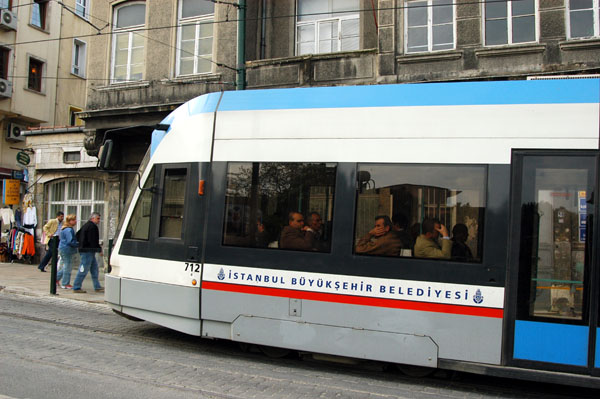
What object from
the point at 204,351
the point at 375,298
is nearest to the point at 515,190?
the point at 375,298

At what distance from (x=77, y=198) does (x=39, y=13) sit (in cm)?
1294

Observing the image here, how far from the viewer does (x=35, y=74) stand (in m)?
24.9

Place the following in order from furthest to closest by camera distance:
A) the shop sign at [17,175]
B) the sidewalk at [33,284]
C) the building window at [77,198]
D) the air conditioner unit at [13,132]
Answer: the air conditioner unit at [13,132] < the shop sign at [17,175] < the building window at [77,198] < the sidewalk at [33,284]

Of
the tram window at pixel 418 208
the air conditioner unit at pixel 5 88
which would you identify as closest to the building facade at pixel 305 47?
the tram window at pixel 418 208

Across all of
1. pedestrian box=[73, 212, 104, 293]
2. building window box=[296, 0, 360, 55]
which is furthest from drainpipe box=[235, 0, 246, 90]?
pedestrian box=[73, 212, 104, 293]

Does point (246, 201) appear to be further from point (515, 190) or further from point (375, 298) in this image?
point (515, 190)

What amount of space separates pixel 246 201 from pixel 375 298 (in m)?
1.80

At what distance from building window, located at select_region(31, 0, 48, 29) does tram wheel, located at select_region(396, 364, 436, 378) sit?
2552 cm

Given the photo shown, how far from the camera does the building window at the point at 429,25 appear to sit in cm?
1177

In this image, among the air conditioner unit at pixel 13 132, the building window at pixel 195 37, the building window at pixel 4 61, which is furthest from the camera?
the air conditioner unit at pixel 13 132

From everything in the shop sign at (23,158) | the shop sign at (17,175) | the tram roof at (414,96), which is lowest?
the shop sign at (17,175)

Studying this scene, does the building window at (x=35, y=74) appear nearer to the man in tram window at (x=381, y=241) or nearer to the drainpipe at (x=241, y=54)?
the drainpipe at (x=241, y=54)

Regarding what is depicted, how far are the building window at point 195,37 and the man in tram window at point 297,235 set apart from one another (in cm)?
979

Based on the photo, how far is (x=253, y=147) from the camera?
5.84m
